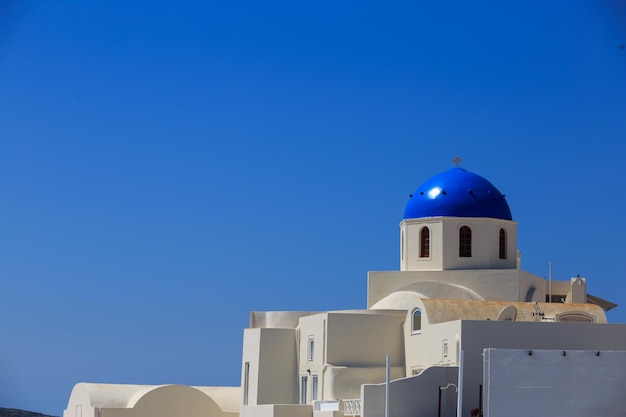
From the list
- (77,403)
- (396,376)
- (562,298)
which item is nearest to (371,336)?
(396,376)

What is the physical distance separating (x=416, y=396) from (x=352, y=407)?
2252 millimetres

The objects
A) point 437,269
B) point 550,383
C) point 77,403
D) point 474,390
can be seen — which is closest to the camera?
point 550,383

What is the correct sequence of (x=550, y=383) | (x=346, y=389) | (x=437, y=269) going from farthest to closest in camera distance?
(x=437, y=269) < (x=346, y=389) < (x=550, y=383)

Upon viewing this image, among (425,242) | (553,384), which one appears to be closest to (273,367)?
(425,242)

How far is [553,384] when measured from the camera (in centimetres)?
3959

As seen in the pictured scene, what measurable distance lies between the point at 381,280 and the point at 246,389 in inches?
249

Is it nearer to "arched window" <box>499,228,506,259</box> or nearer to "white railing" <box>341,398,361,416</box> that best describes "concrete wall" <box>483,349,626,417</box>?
"white railing" <box>341,398,361,416</box>

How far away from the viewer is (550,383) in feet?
130

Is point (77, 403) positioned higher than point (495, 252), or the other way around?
point (495, 252)

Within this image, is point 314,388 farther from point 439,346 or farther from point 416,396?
point 416,396

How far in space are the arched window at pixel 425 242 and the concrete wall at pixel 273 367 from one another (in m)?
5.52

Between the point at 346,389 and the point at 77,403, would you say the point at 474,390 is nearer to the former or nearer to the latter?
the point at 346,389

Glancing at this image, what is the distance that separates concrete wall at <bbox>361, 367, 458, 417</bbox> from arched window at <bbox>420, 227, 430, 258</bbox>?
7.97 m

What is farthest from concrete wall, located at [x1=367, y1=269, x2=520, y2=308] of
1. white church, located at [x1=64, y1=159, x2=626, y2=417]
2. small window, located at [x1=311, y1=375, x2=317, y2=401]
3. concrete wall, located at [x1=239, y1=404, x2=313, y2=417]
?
concrete wall, located at [x1=239, y1=404, x2=313, y2=417]
